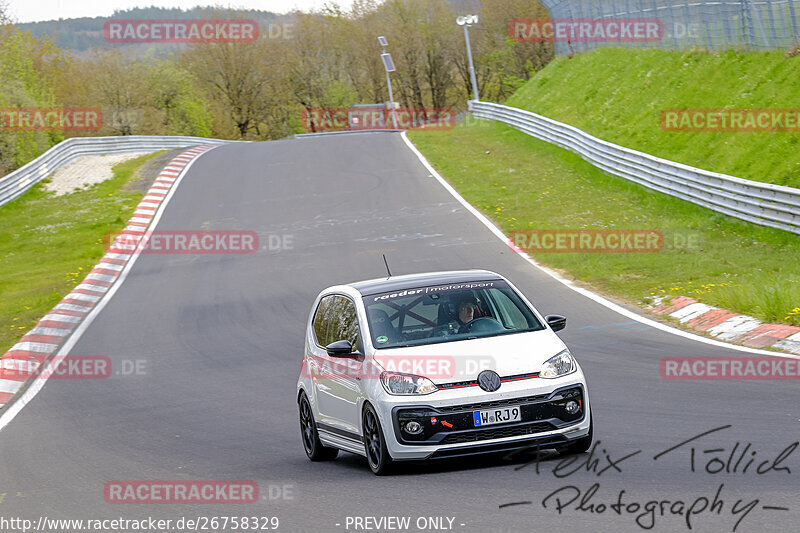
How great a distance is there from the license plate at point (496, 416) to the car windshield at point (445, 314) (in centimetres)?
81

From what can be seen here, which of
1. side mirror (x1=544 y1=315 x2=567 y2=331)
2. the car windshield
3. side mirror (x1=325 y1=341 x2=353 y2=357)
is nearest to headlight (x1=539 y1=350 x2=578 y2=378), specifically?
the car windshield

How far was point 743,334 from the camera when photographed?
1241 centimetres

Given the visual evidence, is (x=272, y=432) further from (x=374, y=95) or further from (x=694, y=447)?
(x=374, y=95)

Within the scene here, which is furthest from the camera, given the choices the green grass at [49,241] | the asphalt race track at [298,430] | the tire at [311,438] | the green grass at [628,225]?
the green grass at [49,241]

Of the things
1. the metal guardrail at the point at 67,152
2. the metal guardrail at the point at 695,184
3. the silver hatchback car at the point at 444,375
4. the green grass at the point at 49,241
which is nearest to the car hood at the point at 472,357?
the silver hatchback car at the point at 444,375

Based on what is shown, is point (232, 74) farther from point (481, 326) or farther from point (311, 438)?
point (481, 326)

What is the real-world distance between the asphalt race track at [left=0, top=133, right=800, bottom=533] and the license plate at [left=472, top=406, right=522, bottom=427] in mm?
382

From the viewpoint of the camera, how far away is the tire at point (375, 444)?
772cm

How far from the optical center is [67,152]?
42.3m

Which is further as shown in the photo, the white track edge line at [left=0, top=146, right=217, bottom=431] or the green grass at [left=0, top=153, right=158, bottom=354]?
the green grass at [left=0, top=153, right=158, bottom=354]

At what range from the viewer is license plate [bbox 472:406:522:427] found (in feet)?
24.6

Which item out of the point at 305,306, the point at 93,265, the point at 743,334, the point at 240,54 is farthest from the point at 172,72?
the point at 743,334

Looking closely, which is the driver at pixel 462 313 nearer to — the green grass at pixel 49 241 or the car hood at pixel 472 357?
the car hood at pixel 472 357

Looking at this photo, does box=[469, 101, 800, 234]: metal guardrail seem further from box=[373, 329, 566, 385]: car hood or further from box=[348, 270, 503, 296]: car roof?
box=[373, 329, 566, 385]: car hood
